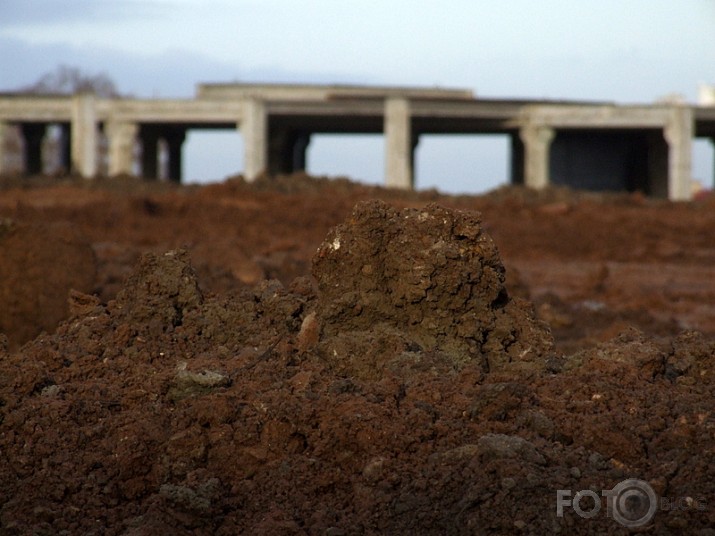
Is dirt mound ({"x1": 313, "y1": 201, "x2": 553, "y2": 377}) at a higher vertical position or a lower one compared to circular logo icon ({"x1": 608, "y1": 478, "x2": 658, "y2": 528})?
higher

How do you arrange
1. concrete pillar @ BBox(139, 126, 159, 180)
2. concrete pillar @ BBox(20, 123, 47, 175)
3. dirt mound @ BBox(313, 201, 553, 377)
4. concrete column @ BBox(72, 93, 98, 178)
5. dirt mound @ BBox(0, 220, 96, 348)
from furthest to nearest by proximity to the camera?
1. concrete pillar @ BBox(20, 123, 47, 175)
2. concrete pillar @ BBox(139, 126, 159, 180)
3. concrete column @ BBox(72, 93, 98, 178)
4. dirt mound @ BBox(0, 220, 96, 348)
5. dirt mound @ BBox(313, 201, 553, 377)

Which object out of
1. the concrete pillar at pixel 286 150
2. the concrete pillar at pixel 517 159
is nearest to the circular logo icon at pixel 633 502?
the concrete pillar at pixel 286 150

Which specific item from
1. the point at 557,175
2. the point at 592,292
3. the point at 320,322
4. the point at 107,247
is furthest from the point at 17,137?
the point at 320,322

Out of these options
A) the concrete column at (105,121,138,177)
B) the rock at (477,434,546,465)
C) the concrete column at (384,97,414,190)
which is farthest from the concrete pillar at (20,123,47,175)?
the rock at (477,434,546,465)

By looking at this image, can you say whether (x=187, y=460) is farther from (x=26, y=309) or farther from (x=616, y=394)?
(x=26, y=309)

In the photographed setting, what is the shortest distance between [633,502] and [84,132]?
33365mm

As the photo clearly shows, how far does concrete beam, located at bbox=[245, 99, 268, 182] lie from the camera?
1284 inches

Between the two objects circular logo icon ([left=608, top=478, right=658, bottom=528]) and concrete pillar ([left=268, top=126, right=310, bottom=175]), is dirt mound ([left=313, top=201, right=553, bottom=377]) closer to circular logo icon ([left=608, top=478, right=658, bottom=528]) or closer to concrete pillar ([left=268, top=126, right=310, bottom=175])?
circular logo icon ([left=608, top=478, right=658, bottom=528])

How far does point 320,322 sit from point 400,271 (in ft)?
1.48

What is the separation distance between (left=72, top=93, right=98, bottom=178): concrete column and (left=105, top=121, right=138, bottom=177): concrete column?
1.85ft

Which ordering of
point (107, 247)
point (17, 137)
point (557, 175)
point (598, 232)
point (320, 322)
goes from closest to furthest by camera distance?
point (320, 322)
point (107, 247)
point (598, 232)
point (557, 175)
point (17, 137)

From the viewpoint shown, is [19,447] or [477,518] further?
[19,447]

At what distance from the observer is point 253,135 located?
32.7m

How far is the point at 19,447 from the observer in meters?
4.11
